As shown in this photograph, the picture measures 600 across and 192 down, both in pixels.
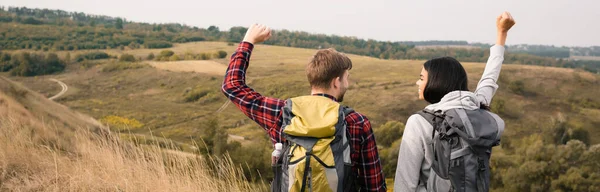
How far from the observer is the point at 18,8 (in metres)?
134

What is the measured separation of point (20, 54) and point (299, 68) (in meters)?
55.0

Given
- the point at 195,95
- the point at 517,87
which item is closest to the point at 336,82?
the point at 517,87

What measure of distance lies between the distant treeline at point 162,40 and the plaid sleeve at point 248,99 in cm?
10634

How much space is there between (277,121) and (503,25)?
1323 millimetres

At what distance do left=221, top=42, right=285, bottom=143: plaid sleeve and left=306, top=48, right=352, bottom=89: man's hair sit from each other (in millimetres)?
220

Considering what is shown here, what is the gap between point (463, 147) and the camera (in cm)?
202

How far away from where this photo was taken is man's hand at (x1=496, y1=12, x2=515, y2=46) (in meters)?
2.43

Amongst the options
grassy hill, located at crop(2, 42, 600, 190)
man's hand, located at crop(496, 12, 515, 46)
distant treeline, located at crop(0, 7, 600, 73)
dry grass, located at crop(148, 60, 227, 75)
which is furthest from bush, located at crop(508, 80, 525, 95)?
man's hand, located at crop(496, 12, 515, 46)

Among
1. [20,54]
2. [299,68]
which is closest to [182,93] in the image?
[299,68]

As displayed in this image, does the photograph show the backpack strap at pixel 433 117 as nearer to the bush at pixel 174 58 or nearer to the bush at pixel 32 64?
the bush at pixel 32 64

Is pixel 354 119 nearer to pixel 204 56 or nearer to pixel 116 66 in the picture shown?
pixel 116 66

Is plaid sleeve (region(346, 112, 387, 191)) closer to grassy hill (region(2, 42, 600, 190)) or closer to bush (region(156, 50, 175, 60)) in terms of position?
grassy hill (region(2, 42, 600, 190))

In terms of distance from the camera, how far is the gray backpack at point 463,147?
1.99 m

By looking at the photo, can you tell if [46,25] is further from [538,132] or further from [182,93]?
[538,132]
